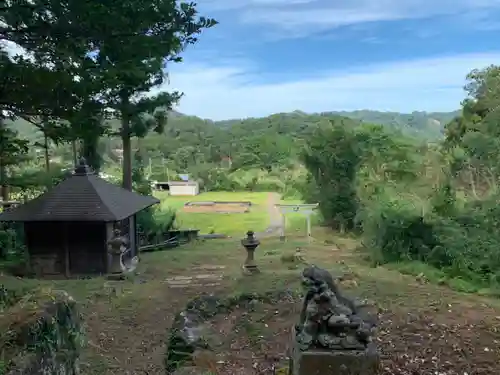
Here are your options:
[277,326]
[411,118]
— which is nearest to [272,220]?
[277,326]

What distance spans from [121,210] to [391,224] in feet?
22.1

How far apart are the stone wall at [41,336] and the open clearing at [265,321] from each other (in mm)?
2194

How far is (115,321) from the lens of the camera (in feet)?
26.6

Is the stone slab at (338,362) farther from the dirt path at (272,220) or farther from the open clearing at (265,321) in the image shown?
the dirt path at (272,220)

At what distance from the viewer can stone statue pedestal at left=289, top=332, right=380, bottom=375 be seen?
5352 mm

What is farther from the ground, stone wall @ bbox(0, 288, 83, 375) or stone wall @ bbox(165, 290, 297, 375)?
stone wall @ bbox(0, 288, 83, 375)

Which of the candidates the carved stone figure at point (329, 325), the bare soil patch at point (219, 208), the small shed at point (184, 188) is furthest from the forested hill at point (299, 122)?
the carved stone figure at point (329, 325)

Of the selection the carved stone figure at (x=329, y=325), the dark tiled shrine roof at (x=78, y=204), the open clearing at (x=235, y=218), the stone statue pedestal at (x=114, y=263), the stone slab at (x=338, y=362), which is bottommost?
the open clearing at (x=235, y=218)

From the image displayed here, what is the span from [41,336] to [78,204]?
9.30 metres

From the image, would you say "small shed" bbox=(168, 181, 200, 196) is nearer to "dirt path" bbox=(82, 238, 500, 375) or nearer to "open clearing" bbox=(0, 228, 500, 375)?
"open clearing" bbox=(0, 228, 500, 375)

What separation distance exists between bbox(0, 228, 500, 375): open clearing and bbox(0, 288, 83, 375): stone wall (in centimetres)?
219

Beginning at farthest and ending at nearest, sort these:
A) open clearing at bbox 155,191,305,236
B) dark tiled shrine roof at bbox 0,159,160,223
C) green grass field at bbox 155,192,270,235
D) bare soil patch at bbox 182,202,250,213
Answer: bare soil patch at bbox 182,202,250,213
green grass field at bbox 155,192,270,235
open clearing at bbox 155,191,305,236
dark tiled shrine roof at bbox 0,159,160,223

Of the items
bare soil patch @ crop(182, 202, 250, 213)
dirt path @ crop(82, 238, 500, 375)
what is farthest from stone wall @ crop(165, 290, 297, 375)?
bare soil patch @ crop(182, 202, 250, 213)

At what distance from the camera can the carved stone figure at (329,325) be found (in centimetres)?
538
